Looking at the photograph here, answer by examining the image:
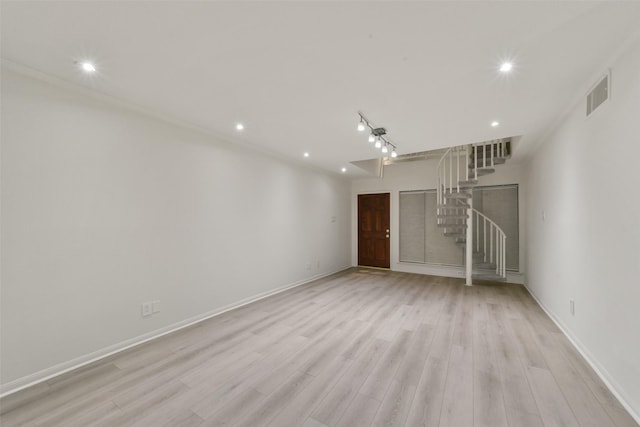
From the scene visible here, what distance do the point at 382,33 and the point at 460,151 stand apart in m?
5.17

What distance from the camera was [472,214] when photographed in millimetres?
5680

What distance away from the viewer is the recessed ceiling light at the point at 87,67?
2.04 metres

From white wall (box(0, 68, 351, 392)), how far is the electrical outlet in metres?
0.06

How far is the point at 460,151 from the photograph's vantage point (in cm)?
594

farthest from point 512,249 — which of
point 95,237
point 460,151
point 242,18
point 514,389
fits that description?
point 95,237

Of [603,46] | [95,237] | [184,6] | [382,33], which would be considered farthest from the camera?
[95,237]

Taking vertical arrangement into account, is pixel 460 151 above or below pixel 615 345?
above

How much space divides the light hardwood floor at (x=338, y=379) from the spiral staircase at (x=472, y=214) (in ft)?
6.17

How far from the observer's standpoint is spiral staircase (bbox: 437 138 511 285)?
16.7 feet

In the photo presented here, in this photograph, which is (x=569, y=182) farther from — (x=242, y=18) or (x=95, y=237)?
(x=95, y=237)

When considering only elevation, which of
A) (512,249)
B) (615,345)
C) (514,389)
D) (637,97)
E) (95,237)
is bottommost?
(514,389)

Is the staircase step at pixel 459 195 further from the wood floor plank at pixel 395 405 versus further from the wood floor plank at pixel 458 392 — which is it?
the wood floor plank at pixel 395 405

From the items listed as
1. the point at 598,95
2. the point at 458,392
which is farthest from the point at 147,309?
the point at 598,95

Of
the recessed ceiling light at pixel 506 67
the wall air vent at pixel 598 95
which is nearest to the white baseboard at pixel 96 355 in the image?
the recessed ceiling light at pixel 506 67
